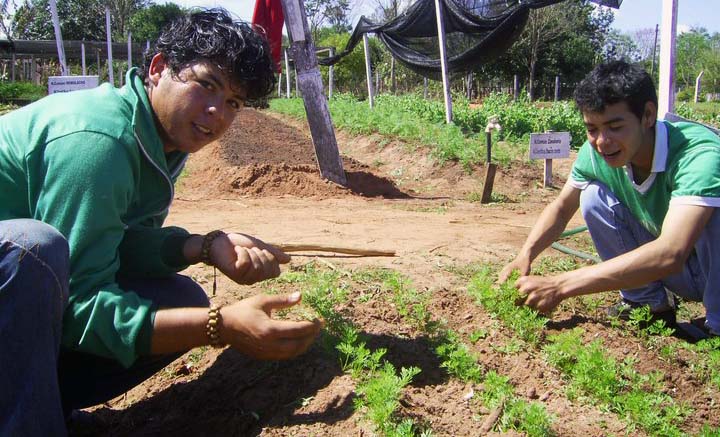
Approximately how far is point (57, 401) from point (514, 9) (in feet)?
30.2

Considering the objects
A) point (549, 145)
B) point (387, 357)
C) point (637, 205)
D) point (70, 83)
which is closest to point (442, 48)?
point (549, 145)

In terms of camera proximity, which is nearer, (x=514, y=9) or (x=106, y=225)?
(x=106, y=225)

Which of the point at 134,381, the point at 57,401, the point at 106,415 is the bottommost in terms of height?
the point at 106,415

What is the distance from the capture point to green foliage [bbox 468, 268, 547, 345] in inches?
106

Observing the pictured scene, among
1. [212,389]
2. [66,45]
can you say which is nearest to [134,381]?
[212,389]

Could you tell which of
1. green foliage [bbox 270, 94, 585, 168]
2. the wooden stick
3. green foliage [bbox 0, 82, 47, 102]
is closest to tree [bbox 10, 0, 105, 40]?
green foliage [bbox 0, 82, 47, 102]

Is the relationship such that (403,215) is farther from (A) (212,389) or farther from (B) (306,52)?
(A) (212,389)

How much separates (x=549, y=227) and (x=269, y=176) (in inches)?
207

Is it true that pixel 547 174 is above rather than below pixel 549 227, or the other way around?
below

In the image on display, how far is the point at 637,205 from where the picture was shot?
296 cm

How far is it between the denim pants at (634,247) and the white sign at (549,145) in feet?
14.8

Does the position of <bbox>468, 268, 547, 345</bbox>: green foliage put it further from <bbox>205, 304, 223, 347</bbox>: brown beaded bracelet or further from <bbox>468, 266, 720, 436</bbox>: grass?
<bbox>205, 304, 223, 347</bbox>: brown beaded bracelet

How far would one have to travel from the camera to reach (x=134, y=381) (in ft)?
7.60

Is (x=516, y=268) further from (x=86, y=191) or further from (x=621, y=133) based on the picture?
(x=86, y=191)
